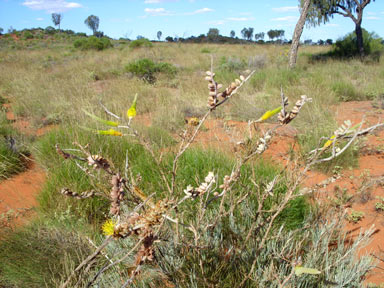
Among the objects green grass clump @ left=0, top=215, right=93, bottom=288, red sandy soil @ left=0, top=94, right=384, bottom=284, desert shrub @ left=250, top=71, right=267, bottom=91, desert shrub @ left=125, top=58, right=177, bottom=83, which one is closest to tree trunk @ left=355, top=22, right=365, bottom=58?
desert shrub @ left=250, top=71, right=267, bottom=91

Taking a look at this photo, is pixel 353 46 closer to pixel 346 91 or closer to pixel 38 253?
pixel 346 91

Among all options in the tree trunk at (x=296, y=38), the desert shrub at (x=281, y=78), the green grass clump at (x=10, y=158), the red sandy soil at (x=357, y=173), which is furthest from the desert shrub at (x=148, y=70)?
the green grass clump at (x=10, y=158)

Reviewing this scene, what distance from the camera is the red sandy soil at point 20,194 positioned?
8.66ft

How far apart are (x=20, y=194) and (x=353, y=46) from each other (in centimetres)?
1478

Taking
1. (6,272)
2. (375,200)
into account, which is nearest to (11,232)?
(6,272)

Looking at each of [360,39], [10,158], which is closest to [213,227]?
[10,158]

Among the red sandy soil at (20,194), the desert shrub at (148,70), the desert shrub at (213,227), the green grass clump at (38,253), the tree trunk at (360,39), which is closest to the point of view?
the desert shrub at (213,227)

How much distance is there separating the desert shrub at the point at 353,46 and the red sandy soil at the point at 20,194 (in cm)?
1374

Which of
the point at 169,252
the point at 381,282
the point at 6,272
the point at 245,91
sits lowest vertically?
the point at 381,282

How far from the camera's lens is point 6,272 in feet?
6.11

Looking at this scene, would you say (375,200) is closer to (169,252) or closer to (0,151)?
(169,252)

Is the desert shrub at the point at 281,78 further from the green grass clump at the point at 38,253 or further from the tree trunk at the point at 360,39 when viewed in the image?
the green grass clump at the point at 38,253

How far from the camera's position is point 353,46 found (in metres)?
13.5

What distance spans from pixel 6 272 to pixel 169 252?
3.63 ft
